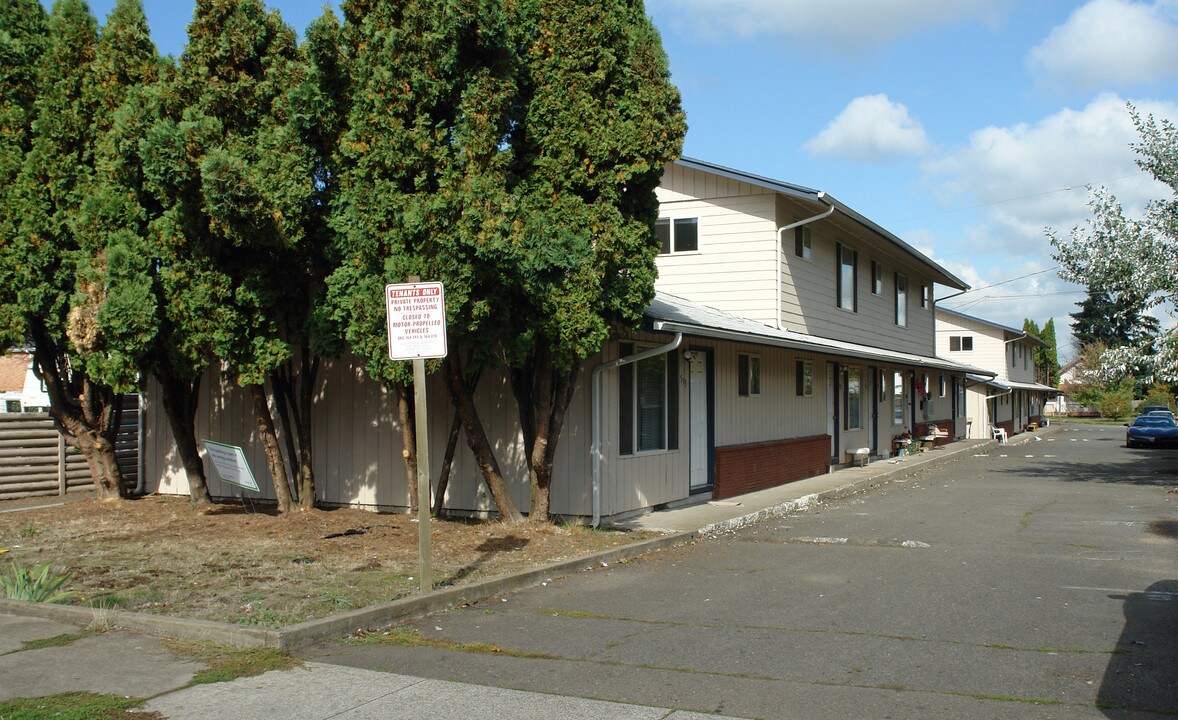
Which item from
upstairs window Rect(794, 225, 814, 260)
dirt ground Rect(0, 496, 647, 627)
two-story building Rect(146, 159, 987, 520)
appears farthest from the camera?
upstairs window Rect(794, 225, 814, 260)

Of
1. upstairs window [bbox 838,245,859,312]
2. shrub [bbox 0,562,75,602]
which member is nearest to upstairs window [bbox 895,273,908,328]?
upstairs window [bbox 838,245,859,312]

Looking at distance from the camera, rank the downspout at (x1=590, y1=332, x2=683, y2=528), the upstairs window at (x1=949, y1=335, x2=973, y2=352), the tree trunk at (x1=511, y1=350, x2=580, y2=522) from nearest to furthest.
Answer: the tree trunk at (x1=511, y1=350, x2=580, y2=522), the downspout at (x1=590, y1=332, x2=683, y2=528), the upstairs window at (x1=949, y1=335, x2=973, y2=352)

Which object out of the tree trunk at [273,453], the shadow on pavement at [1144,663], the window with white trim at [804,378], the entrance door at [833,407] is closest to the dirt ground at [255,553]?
the tree trunk at [273,453]

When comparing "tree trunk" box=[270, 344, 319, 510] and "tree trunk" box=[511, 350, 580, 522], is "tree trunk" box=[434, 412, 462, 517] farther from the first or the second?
"tree trunk" box=[270, 344, 319, 510]

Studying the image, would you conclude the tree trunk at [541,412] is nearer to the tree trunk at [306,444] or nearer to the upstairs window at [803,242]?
the tree trunk at [306,444]

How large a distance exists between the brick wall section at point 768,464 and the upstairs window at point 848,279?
3604mm

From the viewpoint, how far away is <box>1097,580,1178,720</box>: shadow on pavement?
226 inches

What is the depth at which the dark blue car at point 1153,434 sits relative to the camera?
37688 mm

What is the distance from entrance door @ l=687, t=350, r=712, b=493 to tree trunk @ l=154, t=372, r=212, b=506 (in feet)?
24.3

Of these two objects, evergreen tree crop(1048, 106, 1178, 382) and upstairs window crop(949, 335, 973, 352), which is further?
upstairs window crop(949, 335, 973, 352)

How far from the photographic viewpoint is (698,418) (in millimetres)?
15742

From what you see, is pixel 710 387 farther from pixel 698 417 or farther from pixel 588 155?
pixel 588 155

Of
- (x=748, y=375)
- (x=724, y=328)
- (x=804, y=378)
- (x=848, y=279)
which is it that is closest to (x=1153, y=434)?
(x=848, y=279)

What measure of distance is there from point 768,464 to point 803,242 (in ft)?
17.3
